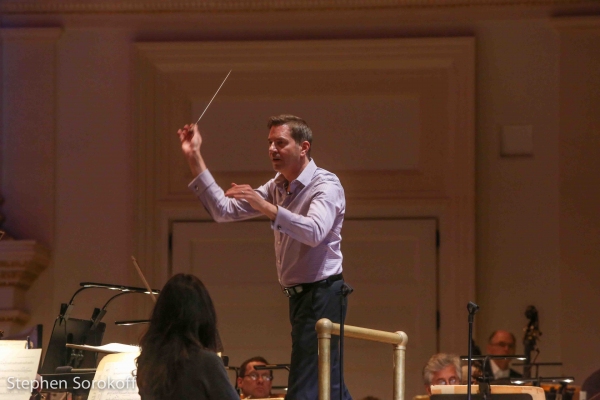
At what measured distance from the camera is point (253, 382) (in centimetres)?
591

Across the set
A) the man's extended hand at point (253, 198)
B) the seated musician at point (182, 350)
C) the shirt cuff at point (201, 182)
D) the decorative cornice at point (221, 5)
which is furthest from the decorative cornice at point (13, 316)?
the seated musician at point (182, 350)

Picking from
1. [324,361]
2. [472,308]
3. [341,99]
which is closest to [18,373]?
[324,361]

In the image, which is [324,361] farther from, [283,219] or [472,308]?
[472,308]

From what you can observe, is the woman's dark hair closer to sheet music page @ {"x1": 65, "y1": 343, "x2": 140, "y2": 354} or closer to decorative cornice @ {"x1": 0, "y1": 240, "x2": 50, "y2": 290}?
sheet music page @ {"x1": 65, "y1": 343, "x2": 140, "y2": 354}

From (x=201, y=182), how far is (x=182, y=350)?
847mm

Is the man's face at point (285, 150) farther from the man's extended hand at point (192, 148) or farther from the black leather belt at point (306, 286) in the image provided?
the black leather belt at point (306, 286)

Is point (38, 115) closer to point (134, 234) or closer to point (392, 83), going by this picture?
point (134, 234)

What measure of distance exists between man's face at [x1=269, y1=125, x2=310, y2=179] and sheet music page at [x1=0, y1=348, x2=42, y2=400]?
1.13 meters

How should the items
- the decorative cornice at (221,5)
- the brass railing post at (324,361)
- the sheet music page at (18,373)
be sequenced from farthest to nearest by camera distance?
the decorative cornice at (221,5) < the sheet music page at (18,373) < the brass railing post at (324,361)

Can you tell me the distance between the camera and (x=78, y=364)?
427 cm

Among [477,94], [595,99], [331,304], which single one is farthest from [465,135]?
[331,304]

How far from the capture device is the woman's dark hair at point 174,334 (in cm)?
315

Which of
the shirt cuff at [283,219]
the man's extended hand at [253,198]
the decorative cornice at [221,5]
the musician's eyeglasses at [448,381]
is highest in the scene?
the decorative cornice at [221,5]

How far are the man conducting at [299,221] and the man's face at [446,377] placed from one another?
1.52m
